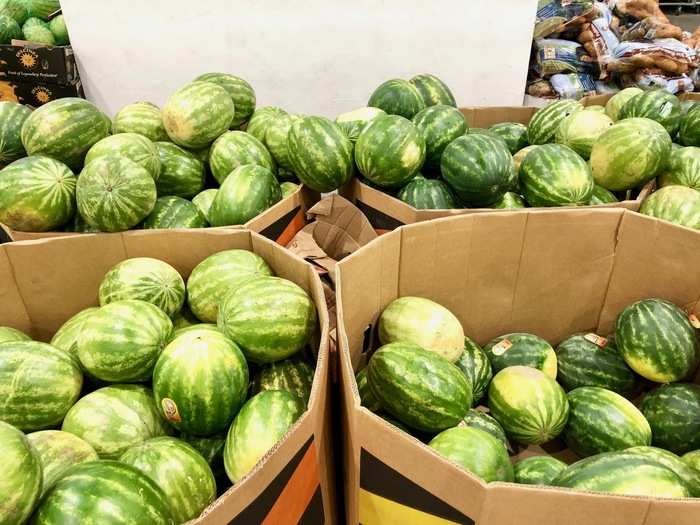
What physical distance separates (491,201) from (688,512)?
1.15 metres

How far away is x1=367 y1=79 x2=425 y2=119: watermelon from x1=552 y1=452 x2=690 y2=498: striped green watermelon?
1.49m

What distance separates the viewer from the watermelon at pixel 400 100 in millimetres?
2133

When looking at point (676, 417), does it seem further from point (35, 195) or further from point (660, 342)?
point (35, 195)

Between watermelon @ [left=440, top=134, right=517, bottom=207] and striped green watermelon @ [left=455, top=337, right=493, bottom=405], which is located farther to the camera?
watermelon @ [left=440, top=134, right=517, bottom=207]

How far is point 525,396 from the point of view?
134 centimetres

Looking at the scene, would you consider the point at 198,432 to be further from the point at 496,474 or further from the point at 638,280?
the point at 638,280

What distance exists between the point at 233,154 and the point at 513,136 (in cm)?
115

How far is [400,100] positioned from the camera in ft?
7.00

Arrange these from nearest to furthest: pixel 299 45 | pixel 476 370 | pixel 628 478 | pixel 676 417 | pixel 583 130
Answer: pixel 628 478
pixel 676 417
pixel 476 370
pixel 583 130
pixel 299 45

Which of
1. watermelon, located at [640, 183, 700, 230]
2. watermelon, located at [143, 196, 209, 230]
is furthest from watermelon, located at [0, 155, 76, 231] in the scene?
watermelon, located at [640, 183, 700, 230]

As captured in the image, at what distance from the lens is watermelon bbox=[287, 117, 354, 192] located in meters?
1.79

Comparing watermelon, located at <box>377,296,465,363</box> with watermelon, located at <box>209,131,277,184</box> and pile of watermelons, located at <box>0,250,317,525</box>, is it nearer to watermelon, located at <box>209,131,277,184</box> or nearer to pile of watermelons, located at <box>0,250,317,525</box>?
pile of watermelons, located at <box>0,250,317,525</box>

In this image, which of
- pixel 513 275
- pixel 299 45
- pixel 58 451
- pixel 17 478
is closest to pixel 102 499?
pixel 17 478

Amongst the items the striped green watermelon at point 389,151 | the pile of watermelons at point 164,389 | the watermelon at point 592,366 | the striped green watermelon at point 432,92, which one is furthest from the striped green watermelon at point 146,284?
the striped green watermelon at point 432,92
